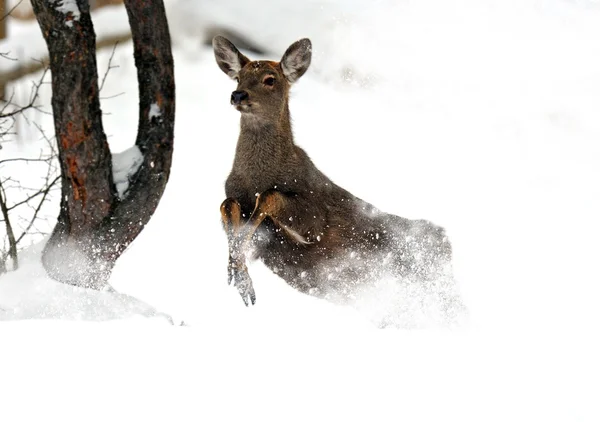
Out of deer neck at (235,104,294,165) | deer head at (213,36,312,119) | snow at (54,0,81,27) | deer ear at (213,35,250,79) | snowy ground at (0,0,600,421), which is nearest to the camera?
snowy ground at (0,0,600,421)

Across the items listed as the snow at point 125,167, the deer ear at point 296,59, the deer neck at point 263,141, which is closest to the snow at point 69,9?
the snow at point 125,167

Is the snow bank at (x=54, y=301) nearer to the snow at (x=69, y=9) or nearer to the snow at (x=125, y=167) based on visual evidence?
the snow at (x=125, y=167)

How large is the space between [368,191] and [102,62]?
15.0ft

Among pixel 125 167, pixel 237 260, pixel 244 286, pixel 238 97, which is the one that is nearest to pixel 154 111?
pixel 125 167

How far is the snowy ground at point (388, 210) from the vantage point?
546 centimetres

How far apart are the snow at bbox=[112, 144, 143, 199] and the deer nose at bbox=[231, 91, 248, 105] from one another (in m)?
0.95

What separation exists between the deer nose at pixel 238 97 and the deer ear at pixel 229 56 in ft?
2.15

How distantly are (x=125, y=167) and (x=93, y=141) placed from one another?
0.46 metres

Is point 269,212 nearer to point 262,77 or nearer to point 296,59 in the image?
point 262,77

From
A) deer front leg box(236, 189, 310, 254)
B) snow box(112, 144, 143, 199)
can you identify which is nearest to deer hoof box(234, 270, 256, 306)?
deer front leg box(236, 189, 310, 254)

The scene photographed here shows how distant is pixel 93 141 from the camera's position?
266 inches

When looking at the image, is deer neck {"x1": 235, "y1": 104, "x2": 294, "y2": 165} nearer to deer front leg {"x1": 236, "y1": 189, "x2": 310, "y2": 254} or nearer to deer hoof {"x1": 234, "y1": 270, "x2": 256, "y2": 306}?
deer front leg {"x1": 236, "y1": 189, "x2": 310, "y2": 254}

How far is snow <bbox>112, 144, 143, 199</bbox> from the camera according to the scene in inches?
280

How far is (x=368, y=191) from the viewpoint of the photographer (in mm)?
11117
